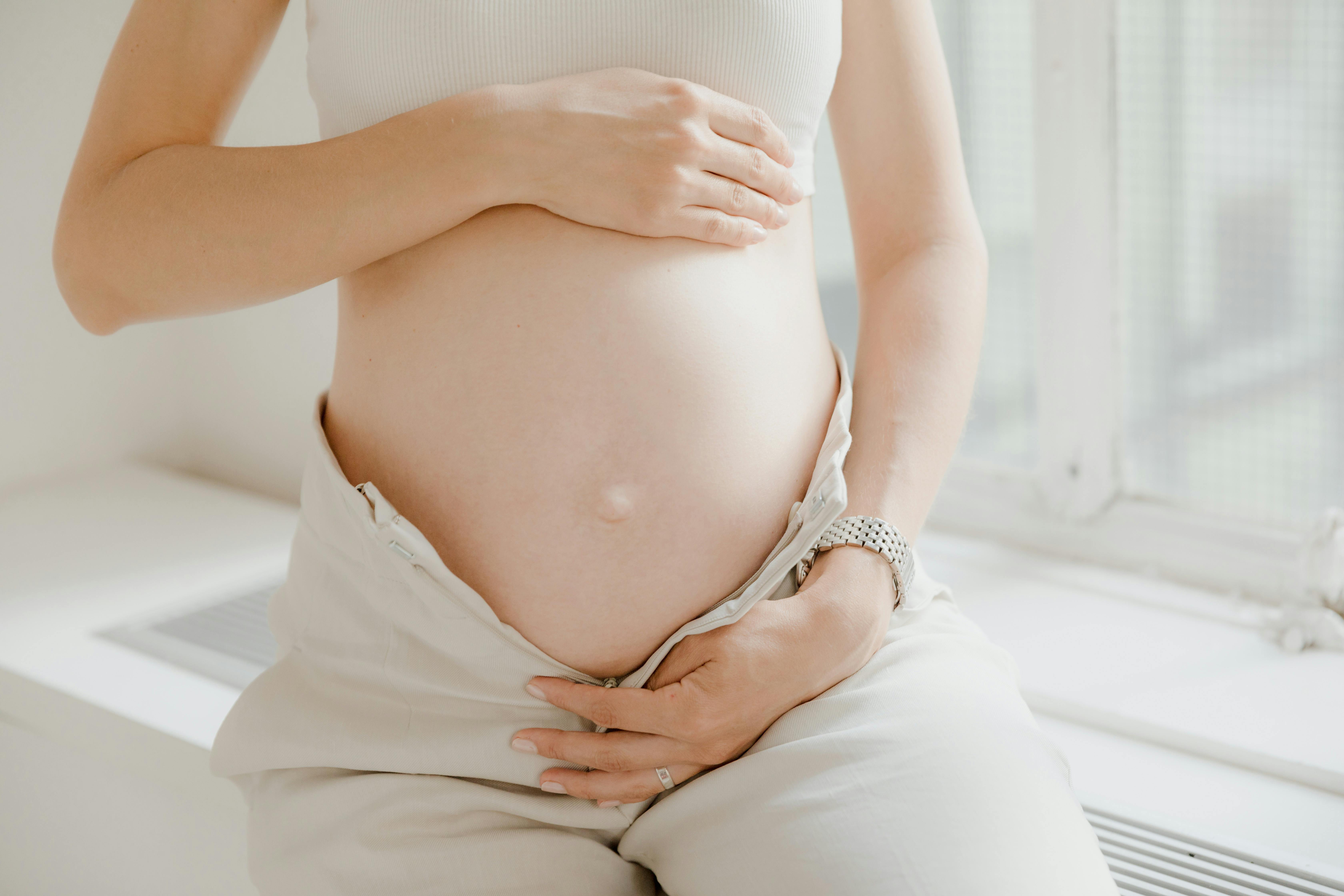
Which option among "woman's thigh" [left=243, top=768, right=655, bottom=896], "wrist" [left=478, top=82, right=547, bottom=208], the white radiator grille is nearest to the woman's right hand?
"wrist" [left=478, top=82, right=547, bottom=208]

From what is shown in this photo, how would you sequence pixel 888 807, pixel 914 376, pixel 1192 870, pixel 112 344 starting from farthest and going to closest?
pixel 112 344
pixel 1192 870
pixel 914 376
pixel 888 807

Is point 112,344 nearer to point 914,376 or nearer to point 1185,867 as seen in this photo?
point 914,376

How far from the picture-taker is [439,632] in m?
0.79

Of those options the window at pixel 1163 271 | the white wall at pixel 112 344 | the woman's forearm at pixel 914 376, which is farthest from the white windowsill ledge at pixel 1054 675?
the woman's forearm at pixel 914 376

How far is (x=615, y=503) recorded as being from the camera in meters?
0.79

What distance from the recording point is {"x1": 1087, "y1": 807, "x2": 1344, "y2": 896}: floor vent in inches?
41.4

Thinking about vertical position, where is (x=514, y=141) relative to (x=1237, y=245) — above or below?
above

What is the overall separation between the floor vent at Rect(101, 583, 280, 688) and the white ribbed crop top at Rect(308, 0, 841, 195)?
0.76m

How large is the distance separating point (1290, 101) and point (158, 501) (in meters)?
1.87

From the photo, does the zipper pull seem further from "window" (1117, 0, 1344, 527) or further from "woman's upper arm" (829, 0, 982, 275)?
"window" (1117, 0, 1344, 527)

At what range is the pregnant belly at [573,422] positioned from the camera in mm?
791

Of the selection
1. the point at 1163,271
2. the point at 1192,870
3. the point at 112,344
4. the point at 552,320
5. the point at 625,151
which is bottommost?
the point at 1192,870

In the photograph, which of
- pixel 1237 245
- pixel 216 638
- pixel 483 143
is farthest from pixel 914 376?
pixel 216 638

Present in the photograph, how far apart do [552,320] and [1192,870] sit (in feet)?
2.66
